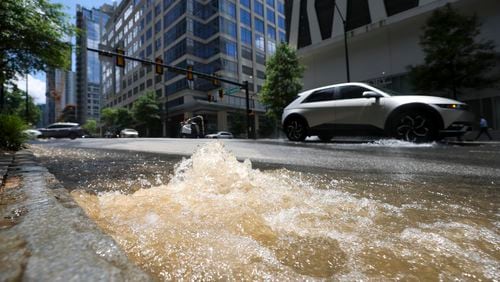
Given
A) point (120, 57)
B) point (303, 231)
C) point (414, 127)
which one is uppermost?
point (120, 57)

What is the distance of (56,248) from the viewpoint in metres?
0.83

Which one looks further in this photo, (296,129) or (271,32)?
(271,32)

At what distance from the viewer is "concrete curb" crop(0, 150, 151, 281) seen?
27.3 inches

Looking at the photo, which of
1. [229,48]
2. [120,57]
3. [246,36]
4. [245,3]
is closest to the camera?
[120,57]

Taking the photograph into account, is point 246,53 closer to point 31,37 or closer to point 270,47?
point 270,47

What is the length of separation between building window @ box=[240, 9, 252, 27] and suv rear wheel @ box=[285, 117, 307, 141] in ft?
141

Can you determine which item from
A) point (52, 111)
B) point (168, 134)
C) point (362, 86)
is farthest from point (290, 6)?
point (52, 111)

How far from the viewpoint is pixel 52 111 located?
151500 mm

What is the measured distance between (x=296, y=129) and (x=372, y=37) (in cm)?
1570

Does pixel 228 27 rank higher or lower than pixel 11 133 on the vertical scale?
higher

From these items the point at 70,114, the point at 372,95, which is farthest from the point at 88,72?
the point at 372,95

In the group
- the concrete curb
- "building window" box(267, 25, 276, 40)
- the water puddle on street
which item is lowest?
the water puddle on street

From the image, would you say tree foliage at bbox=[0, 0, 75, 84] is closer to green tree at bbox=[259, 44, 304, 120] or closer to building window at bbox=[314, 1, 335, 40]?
green tree at bbox=[259, 44, 304, 120]

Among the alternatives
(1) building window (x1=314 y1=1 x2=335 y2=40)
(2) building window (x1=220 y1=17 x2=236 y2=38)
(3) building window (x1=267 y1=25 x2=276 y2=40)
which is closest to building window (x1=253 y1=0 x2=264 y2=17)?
(3) building window (x1=267 y1=25 x2=276 y2=40)
